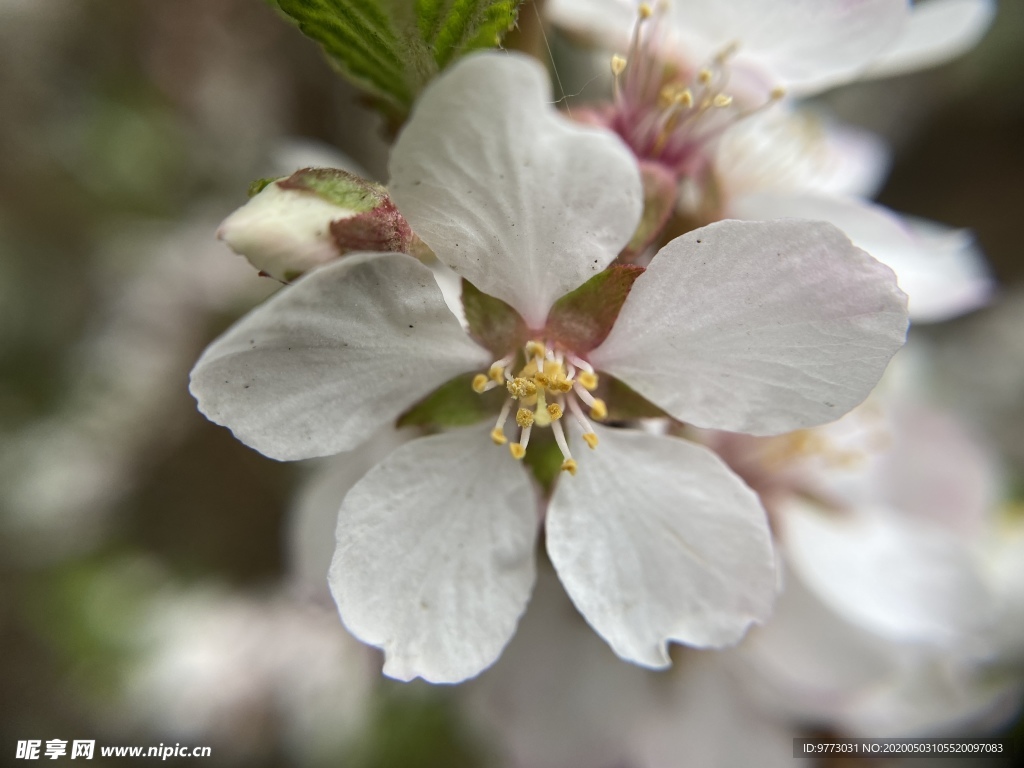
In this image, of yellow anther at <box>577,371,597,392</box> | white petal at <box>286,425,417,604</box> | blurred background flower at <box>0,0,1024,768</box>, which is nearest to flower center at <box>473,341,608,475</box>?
yellow anther at <box>577,371,597,392</box>

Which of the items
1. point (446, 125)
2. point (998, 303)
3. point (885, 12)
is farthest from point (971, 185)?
point (446, 125)

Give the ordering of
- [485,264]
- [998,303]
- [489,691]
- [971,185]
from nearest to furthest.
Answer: [485,264], [489,691], [998,303], [971,185]

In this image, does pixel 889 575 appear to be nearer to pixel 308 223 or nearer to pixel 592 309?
pixel 592 309

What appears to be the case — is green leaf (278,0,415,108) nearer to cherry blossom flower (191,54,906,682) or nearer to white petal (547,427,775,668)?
cherry blossom flower (191,54,906,682)

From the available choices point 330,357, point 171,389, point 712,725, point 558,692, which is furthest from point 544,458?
point 171,389

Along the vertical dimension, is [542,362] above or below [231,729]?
above

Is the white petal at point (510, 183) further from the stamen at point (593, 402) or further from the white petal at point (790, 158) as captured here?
the white petal at point (790, 158)

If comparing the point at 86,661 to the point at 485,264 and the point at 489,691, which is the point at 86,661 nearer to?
the point at 489,691
